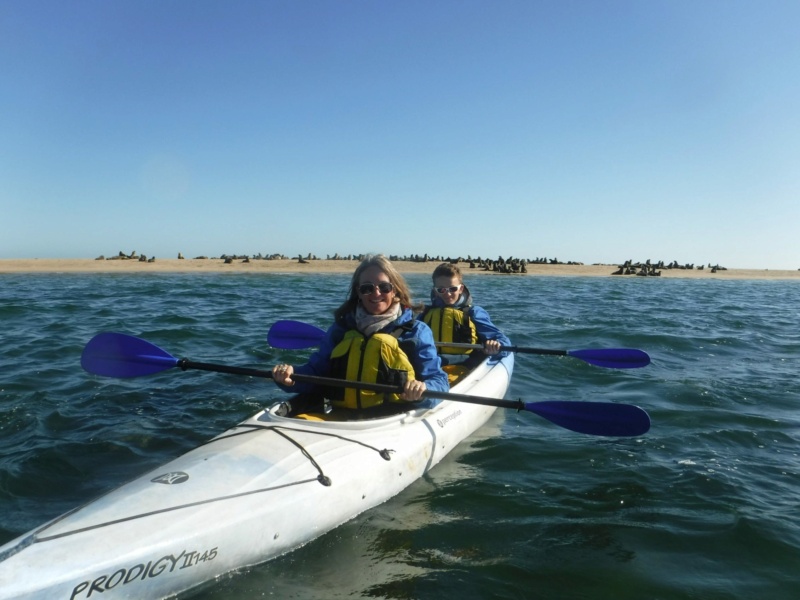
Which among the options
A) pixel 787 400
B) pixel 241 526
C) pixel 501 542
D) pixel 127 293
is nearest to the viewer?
pixel 241 526

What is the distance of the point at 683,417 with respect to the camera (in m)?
5.93

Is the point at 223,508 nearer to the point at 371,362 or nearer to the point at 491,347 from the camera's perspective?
the point at 371,362

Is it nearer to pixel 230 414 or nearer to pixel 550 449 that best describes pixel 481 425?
pixel 550 449

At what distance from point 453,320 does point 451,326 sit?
0.07 m

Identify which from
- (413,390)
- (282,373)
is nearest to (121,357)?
(282,373)

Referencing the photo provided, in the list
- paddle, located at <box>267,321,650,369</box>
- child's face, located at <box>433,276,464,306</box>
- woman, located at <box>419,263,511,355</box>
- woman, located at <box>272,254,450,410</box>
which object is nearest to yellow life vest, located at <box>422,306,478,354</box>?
woman, located at <box>419,263,511,355</box>

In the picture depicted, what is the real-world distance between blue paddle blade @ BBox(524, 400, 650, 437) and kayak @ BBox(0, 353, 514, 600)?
92 cm

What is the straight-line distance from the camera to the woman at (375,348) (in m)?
4.27

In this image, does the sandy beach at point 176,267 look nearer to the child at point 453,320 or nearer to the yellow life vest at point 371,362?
the child at point 453,320

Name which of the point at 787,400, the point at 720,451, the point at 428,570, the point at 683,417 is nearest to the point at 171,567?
the point at 428,570

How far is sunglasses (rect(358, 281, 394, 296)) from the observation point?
427cm

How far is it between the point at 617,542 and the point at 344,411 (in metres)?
2.08

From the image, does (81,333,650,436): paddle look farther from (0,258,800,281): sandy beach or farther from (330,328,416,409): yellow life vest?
(0,258,800,281): sandy beach

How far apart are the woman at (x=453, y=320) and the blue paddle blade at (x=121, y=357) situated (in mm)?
3007
